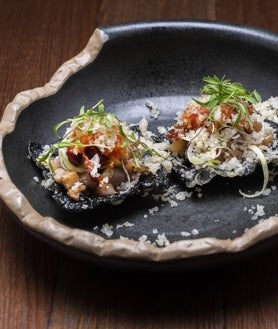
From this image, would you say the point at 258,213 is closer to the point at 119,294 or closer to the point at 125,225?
the point at 125,225

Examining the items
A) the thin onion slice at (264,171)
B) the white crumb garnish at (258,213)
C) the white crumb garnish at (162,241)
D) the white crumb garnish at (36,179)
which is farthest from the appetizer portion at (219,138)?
the white crumb garnish at (36,179)

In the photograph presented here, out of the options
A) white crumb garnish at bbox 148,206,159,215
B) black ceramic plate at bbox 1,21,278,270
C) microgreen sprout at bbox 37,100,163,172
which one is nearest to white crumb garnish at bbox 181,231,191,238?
black ceramic plate at bbox 1,21,278,270

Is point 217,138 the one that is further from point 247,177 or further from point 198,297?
point 198,297

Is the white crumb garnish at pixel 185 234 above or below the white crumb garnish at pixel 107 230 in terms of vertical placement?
below

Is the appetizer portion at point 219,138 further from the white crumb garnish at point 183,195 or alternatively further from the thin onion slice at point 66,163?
the thin onion slice at point 66,163

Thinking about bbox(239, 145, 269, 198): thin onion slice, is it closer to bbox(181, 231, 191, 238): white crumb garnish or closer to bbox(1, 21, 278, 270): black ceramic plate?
bbox(1, 21, 278, 270): black ceramic plate

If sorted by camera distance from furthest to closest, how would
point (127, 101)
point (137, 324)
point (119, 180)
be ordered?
point (127, 101), point (119, 180), point (137, 324)

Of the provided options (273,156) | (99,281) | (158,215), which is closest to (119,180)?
(158,215)
